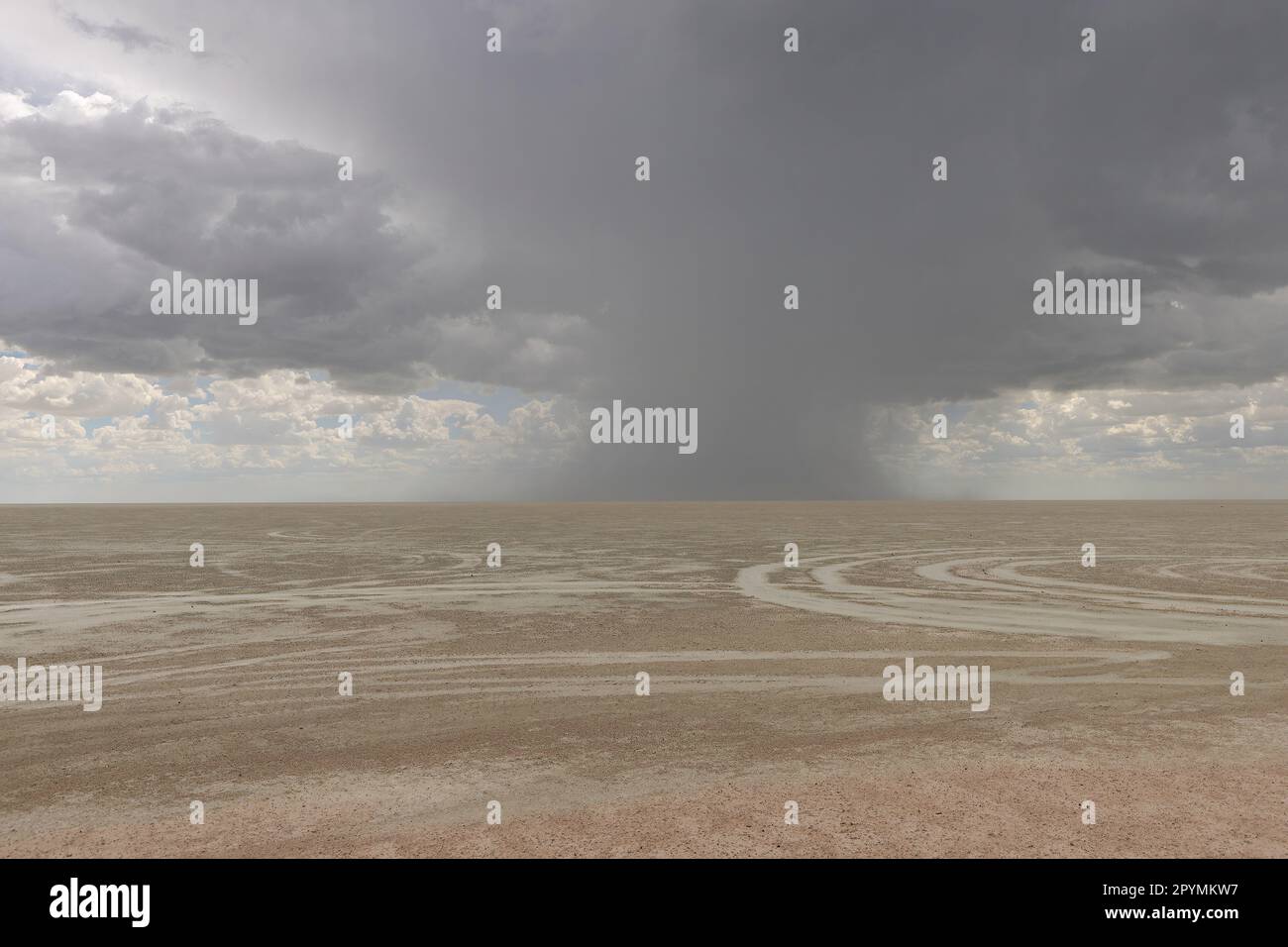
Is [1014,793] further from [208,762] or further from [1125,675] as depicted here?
[208,762]

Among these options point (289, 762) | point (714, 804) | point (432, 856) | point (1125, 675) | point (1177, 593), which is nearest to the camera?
point (432, 856)

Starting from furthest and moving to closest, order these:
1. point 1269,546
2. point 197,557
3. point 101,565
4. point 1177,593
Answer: point 1269,546 < point 197,557 < point 101,565 < point 1177,593

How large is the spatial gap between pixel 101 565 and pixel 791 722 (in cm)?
2854

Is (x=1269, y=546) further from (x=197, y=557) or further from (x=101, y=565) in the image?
(x=101, y=565)

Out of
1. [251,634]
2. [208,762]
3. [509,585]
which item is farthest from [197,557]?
[208,762]

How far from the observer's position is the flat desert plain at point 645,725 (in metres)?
6.34

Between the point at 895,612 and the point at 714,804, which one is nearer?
the point at 714,804

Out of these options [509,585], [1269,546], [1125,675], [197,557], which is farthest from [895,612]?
[1269,546]

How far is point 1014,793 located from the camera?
23.2ft

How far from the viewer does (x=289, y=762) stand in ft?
26.4

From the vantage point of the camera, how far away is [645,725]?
366 inches

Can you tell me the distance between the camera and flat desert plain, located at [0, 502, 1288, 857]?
6340mm

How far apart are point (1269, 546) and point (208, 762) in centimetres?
4363

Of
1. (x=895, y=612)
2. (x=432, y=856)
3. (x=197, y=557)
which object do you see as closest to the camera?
(x=432, y=856)
